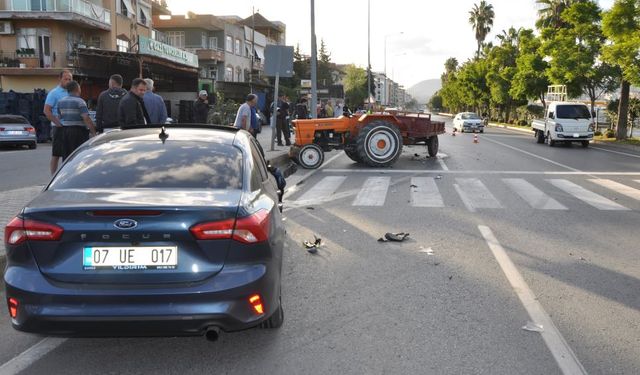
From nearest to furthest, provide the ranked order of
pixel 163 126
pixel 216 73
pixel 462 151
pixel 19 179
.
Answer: pixel 163 126 → pixel 19 179 → pixel 462 151 → pixel 216 73

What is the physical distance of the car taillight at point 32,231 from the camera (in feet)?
11.1

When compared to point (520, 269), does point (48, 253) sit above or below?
above

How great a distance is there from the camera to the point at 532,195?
35.9ft

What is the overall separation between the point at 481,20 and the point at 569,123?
6645cm

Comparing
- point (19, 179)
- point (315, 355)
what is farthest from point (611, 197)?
point (19, 179)

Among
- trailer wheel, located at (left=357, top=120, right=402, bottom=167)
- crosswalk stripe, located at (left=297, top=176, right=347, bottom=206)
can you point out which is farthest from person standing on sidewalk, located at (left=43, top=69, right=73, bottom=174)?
trailer wheel, located at (left=357, top=120, right=402, bottom=167)

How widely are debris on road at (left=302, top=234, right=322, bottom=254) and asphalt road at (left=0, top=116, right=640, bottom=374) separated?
0.31ft

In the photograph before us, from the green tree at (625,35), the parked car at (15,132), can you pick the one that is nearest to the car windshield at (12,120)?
the parked car at (15,132)

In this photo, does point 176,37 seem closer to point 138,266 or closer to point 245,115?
point 245,115

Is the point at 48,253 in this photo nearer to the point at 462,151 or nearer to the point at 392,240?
the point at 392,240

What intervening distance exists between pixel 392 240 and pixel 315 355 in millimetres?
3491

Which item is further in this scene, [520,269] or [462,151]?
[462,151]

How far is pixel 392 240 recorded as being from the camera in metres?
7.20

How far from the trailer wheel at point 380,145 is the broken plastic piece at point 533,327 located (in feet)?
36.2
